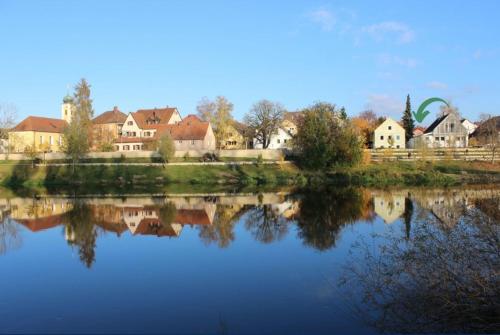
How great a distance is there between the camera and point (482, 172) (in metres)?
54.8

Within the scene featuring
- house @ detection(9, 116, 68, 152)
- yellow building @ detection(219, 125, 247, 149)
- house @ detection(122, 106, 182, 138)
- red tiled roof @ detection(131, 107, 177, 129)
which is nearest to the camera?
yellow building @ detection(219, 125, 247, 149)

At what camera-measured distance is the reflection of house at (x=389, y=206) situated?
2566 centimetres

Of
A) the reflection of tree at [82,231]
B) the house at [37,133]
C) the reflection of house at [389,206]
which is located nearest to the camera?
the reflection of tree at [82,231]

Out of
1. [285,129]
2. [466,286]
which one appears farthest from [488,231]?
[285,129]

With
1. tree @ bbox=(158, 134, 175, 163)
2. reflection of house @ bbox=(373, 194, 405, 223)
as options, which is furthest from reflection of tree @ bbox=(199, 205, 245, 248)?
tree @ bbox=(158, 134, 175, 163)

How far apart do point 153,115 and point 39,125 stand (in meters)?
21.6

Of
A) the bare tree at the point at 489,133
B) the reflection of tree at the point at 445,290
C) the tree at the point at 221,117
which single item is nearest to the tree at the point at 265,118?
the tree at the point at 221,117

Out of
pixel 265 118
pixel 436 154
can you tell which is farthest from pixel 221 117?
pixel 436 154

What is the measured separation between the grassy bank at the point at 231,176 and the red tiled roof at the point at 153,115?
27.6 m

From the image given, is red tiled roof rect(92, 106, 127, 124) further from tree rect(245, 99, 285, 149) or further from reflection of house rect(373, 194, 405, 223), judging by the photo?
reflection of house rect(373, 194, 405, 223)

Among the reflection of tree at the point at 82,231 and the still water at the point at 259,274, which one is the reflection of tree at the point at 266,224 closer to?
the still water at the point at 259,274

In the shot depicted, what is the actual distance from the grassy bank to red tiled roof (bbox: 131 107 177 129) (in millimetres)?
27551

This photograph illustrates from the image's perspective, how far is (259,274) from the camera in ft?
49.4

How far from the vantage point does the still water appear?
9977 millimetres
